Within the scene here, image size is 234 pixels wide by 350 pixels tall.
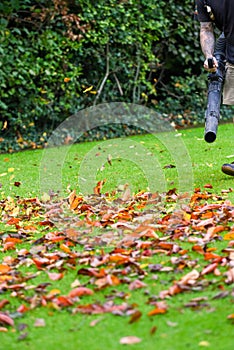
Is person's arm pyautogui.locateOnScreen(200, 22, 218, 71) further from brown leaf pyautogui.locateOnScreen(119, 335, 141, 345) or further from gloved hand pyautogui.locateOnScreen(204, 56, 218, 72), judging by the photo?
brown leaf pyautogui.locateOnScreen(119, 335, 141, 345)

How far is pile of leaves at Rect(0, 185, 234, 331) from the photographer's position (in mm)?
3189

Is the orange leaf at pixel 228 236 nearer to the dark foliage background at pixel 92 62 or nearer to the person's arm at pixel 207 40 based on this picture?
the person's arm at pixel 207 40

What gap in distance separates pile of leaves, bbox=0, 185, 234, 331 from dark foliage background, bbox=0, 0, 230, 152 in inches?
189

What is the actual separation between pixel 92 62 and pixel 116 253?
26.5 feet

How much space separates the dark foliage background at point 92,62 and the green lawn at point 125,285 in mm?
1733

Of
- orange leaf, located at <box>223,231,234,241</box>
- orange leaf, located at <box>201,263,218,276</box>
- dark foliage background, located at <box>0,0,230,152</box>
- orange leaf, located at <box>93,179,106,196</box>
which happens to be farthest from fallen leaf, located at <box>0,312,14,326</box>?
dark foliage background, located at <box>0,0,230,152</box>

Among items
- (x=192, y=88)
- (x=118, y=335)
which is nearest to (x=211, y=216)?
(x=118, y=335)

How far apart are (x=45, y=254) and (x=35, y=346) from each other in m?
1.17

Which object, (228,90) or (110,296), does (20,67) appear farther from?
(110,296)

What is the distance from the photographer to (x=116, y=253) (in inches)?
149

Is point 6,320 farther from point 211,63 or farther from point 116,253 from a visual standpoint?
point 211,63

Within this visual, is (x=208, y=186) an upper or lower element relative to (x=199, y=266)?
lower

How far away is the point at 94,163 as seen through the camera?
8.06 metres

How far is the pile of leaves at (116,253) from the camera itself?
319cm
